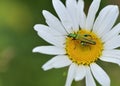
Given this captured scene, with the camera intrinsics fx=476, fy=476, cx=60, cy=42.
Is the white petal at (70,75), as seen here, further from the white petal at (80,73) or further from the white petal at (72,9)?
the white petal at (72,9)

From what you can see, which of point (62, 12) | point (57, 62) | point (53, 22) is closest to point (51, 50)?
point (57, 62)

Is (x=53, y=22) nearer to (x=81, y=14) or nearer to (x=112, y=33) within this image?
(x=81, y=14)

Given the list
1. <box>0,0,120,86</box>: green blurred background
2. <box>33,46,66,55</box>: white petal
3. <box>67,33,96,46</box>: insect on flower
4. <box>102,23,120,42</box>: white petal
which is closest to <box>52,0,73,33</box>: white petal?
<box>67,33,96,46</box>: insect on flower

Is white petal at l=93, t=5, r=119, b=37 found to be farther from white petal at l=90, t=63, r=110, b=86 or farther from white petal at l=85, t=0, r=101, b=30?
white petal at l=90, t=63, r=110, b=86

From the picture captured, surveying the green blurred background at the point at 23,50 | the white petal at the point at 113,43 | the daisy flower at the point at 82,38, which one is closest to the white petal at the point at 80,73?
the daisy flower at the point at 82,38

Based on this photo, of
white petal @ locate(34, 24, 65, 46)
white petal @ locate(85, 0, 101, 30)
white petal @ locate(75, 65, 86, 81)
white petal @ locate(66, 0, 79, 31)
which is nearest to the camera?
white petal @ locate(75, 65, 86, 81)

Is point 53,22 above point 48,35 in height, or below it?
above

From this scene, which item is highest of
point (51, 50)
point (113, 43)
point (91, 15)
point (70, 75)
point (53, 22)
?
point (91, 15)
